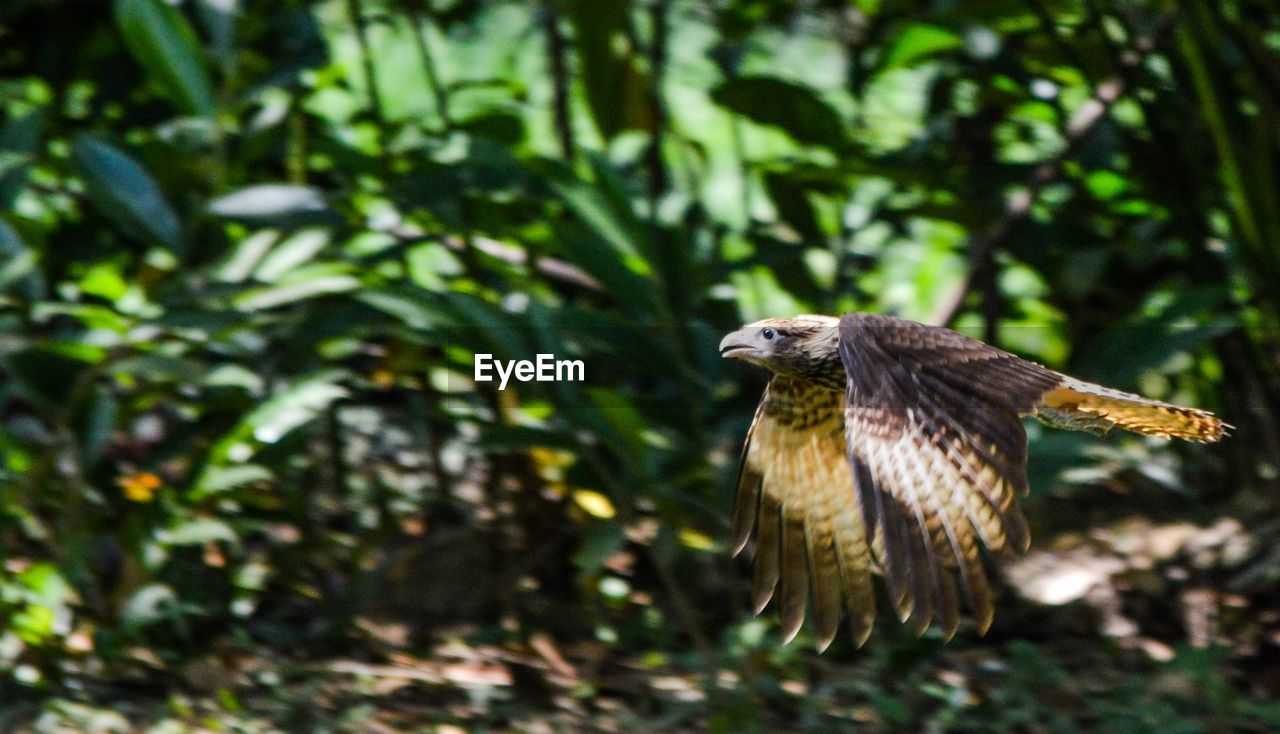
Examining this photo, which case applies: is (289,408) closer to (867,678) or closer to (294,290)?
(294,290)

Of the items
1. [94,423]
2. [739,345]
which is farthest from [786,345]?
[94,423]

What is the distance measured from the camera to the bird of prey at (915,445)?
1.49 m

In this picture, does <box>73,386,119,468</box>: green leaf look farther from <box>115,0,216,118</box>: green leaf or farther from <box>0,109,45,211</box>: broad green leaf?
<box>115,0,216,118</box>: green leaf

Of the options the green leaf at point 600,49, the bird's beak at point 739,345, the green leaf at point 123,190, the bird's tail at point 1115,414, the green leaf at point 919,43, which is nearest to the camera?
the bird's tail at point 1115,414

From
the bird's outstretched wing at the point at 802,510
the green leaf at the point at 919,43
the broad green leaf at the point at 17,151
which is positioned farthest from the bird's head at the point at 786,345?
the broad green leaf at the point at 17,151

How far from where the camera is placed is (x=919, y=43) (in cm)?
320

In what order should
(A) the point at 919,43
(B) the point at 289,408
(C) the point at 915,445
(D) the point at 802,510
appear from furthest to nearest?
(A) the point at 919,43 < (B) the point at 289,408 < (D) the point at 802,510 < (C) the point at 915,445

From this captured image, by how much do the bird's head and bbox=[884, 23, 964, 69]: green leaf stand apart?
4.77 feet

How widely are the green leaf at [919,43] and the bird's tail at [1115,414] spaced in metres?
1.44

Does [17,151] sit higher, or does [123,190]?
[17,151]

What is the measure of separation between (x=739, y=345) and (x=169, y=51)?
4.75ft

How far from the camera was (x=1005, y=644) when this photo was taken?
3312 mm

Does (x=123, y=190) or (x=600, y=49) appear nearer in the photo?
(x=123, y=190)

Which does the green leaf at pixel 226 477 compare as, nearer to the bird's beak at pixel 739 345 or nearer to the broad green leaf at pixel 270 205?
the broad green leaf at pixel 270 205
